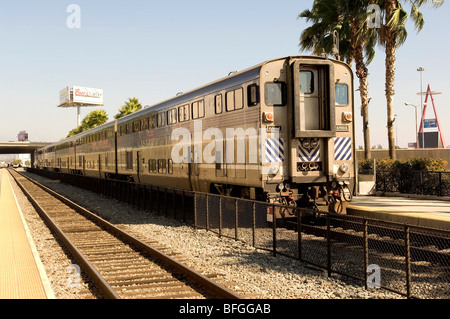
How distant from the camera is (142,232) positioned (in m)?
14.7

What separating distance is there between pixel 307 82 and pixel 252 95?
1555mm

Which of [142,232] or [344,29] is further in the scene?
[344,29]

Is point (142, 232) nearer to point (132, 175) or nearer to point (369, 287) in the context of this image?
point (369, 287)

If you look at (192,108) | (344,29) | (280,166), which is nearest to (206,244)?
(280,166)

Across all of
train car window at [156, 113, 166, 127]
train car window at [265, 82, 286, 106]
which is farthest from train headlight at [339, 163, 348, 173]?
train car window at [156, 113, 166, 127]

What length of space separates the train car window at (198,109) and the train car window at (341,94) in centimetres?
442

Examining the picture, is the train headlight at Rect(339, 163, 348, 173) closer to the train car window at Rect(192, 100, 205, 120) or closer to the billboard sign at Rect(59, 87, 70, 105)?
the train car window at Rect(192, 100, 205, 120)

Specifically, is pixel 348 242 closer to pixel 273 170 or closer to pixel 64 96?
pixel 273 170

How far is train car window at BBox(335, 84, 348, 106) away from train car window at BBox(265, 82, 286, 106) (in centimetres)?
170

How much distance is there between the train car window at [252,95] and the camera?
42.0 feet

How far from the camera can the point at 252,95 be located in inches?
513

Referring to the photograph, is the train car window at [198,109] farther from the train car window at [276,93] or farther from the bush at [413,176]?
the bush at [413,176]

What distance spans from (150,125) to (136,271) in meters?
13.3

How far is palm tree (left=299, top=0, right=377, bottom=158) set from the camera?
85.1 ft
